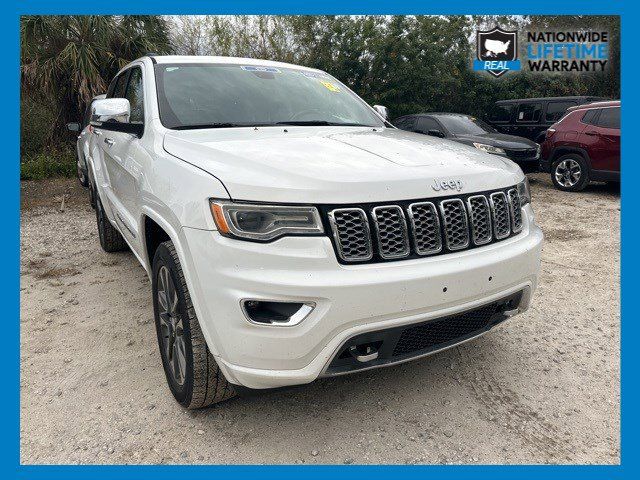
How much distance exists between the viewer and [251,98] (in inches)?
128

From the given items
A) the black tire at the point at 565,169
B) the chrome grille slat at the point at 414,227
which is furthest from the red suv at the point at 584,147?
the chrome grille slat at the point at 414,227

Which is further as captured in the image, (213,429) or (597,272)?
(597,272)

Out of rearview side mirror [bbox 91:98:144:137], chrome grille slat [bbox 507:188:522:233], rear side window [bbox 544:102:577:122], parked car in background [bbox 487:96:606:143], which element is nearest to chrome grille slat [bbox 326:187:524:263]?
chrome grille slat [bbox 507:188:522:233]

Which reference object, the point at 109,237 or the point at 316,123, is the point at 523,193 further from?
the point at 109,237

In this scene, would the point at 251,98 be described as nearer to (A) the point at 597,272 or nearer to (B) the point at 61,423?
(B) the point at 61,423

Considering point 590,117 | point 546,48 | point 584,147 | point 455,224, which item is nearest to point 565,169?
point 584,147

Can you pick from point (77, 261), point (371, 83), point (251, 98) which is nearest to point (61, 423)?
point (251, 98)

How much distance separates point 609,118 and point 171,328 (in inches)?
332

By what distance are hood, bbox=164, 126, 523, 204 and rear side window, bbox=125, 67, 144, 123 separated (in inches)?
27.6

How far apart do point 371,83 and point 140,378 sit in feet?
45.8

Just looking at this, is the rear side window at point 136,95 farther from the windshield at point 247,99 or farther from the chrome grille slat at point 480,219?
the chrome grille slat at point 480,219

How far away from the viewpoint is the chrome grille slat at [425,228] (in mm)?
2104

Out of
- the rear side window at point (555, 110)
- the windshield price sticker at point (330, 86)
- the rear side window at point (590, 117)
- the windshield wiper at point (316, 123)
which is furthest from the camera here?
the rear side window at point (555, 110)

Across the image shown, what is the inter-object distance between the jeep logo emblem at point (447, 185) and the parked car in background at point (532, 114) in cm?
1019
